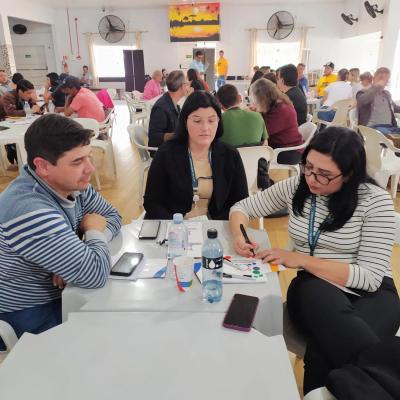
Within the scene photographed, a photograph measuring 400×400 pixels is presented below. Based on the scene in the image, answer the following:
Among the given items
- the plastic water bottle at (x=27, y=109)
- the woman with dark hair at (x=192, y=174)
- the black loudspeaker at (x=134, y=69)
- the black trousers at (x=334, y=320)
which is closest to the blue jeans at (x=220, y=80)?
the black loudspeaker at (x=134, y=69)

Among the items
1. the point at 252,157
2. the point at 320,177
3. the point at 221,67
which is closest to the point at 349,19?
the point at 221,67

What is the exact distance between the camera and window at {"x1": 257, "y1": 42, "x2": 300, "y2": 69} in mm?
12547

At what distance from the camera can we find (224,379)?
2.94ft

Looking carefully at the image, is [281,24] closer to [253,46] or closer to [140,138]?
[253,46]

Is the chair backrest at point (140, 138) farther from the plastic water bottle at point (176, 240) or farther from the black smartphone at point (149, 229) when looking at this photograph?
the plastic water bottle at point (176, 240)

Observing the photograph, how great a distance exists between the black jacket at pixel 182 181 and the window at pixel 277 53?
11.8 metres

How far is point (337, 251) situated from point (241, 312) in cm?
60

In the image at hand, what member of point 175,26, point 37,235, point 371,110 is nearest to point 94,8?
point 175,26

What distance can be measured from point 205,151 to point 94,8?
12788 millimetres

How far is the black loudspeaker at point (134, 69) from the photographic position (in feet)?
39.1

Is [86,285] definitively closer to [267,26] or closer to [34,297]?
[34,297]

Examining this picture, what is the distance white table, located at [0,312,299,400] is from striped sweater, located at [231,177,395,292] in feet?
1.90

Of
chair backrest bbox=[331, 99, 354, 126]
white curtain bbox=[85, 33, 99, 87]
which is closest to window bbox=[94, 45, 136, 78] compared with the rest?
white curtain bbox=[85, 33, 99, 87]

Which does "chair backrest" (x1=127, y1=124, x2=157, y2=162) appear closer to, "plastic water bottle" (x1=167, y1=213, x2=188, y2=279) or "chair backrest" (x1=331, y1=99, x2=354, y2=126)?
"plastic water bottle" (x1=167, y1=213, x2=188, y2=279)
